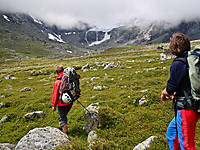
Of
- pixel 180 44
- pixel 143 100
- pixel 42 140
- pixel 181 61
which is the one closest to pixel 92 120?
pixel 42 140

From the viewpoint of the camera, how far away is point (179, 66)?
11.1ft

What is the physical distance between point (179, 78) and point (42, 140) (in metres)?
5.84

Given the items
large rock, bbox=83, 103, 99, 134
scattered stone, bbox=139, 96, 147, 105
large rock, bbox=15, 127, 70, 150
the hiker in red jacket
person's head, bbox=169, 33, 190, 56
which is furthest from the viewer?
scattered stone, bbox=139, 96, 147, 105

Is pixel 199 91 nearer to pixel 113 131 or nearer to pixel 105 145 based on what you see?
pixel 105 145

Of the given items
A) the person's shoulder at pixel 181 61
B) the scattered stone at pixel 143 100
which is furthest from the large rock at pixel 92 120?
the person's shoulder at pixel 181 61

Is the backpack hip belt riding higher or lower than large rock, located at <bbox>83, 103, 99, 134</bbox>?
higher


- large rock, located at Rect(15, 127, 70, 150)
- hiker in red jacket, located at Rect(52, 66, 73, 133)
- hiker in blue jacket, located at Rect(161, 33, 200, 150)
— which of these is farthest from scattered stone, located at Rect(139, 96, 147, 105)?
large rock, located at Rect(15, 127, 70, 150)

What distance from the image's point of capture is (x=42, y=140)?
5.04m

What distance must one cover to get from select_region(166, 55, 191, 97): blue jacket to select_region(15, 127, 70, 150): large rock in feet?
16.7

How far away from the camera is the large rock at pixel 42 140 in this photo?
4.79 metres

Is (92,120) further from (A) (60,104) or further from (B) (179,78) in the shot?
(B) (179,78)

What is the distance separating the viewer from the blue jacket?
331 cm

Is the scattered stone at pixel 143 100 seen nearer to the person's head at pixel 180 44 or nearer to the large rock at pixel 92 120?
the large rock at pixel 92 120

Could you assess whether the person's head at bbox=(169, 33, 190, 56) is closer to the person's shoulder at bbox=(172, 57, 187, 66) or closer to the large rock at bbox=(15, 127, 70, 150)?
the person's shoulder at bbox=(172, 57, 187, 66)
